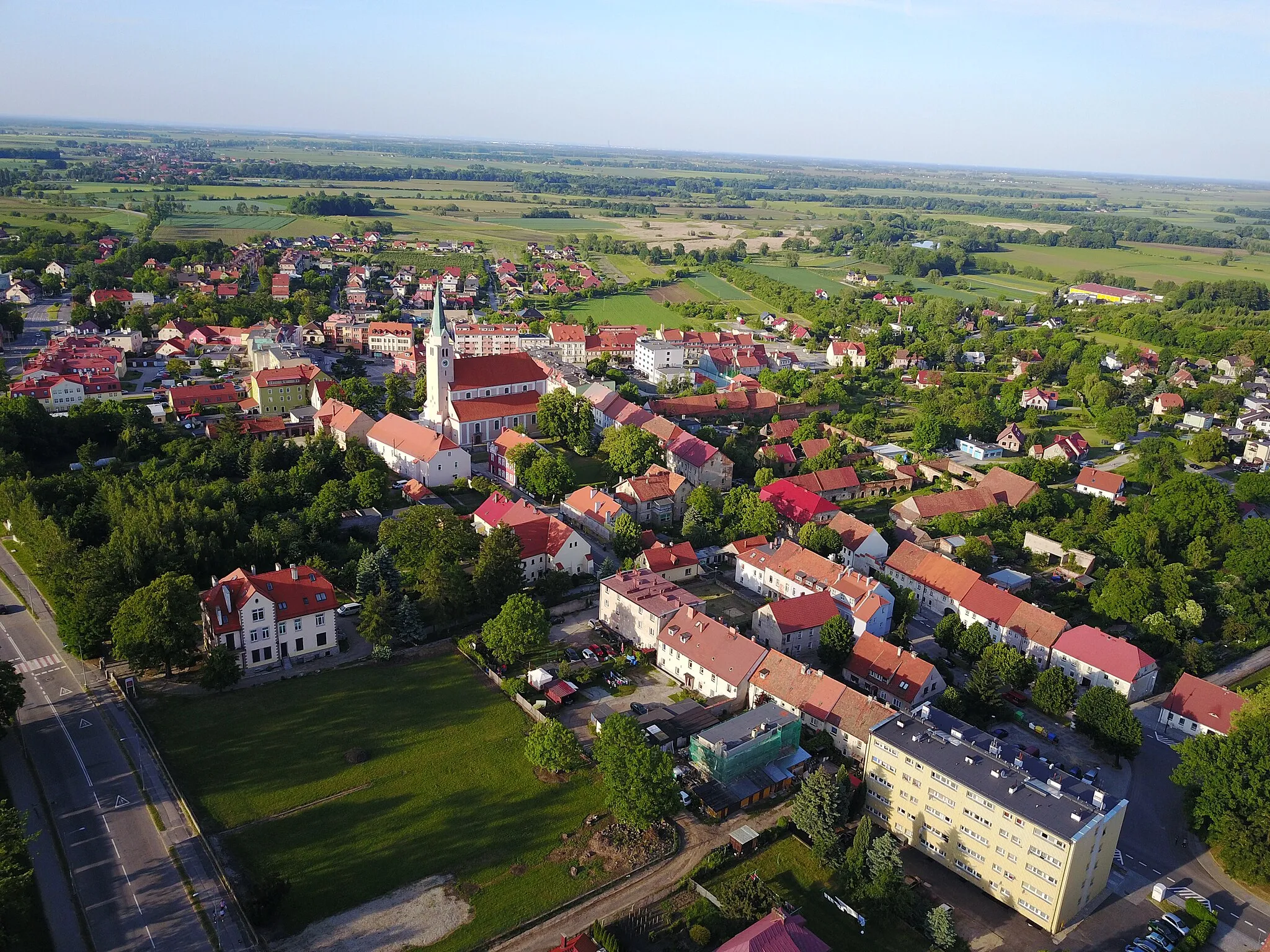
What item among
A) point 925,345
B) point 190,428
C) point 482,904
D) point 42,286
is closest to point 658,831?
point 482,904

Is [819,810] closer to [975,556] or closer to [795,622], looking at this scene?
[795,622]

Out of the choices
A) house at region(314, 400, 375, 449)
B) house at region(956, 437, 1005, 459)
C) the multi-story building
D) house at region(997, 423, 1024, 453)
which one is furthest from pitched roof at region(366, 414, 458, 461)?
house at region(997, 423, 1024, 453)

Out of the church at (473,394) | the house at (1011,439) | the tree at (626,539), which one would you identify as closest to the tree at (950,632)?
the tree at (626,539)

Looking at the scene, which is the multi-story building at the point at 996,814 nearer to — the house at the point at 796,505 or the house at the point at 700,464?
the house at the point at 796,505

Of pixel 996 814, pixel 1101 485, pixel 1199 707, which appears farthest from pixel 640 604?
pixel 1101 485

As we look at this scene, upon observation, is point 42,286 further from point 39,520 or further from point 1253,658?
point 1253,658

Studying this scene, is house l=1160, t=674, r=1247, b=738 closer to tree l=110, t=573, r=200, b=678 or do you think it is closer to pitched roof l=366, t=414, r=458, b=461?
tree l=110, t=573, r=200, b=678

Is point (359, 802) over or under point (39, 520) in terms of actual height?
under
